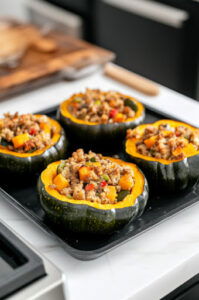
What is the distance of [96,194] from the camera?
5.39 ft

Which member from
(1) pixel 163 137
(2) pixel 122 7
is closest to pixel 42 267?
(1) pixel 163 137

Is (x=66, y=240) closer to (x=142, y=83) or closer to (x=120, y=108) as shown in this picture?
(x=120, y=108)

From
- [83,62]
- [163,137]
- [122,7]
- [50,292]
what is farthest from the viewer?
[122,7]

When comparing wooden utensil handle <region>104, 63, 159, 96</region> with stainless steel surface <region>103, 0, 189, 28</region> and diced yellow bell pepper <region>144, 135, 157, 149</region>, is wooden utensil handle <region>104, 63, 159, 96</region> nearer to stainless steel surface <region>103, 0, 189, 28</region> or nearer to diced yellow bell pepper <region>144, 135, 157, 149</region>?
diced yellow bell pepper <region>144, 135, 157, 149</region>

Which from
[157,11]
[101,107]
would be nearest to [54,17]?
[157,11]

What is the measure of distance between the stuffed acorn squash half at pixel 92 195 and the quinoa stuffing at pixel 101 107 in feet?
1.40

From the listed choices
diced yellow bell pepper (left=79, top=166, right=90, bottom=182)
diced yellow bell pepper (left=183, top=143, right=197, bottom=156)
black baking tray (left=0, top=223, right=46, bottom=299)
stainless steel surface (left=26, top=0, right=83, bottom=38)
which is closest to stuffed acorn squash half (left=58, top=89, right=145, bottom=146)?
diced yellow bell pepper (left=183, top=143, right=197, bottom=156)

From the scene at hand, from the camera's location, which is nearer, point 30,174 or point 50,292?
point 50,292

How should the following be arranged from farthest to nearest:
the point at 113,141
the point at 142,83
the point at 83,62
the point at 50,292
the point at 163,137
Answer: the point at 83,62 < the point at 142,83 < the point at 113,141 < the point at 163,137 < the point at 50,292

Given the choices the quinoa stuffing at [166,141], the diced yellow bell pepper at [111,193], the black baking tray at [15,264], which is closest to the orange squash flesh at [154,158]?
the quinoa stuffing at [166,141]

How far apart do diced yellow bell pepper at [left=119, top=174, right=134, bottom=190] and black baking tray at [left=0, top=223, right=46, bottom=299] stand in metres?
0.46

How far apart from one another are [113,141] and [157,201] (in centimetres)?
44

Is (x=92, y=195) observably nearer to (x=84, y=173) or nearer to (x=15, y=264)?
(x=84, y=173)

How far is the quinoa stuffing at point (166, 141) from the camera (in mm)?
1852
